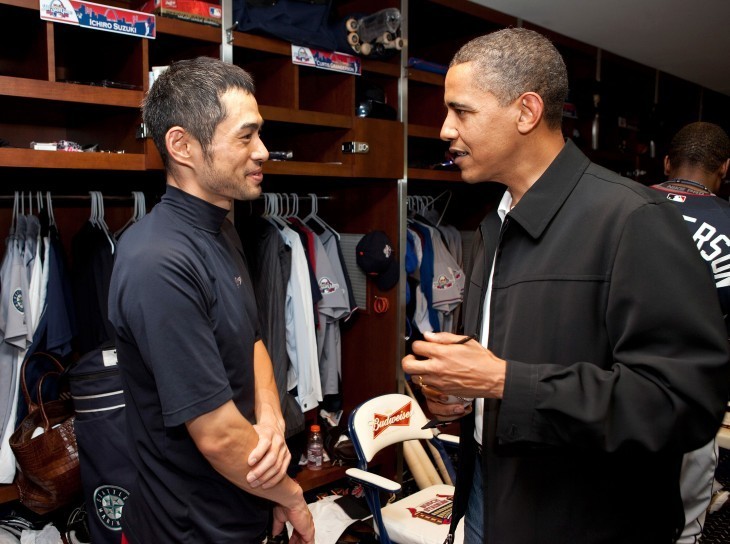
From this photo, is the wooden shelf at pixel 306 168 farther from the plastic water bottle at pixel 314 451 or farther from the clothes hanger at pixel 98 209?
the plastic water bottle at pixel 314 451

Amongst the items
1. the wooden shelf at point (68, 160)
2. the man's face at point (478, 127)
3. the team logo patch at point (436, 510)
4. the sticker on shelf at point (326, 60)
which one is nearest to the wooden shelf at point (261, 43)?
the sticker on shelf at point (326, 60)

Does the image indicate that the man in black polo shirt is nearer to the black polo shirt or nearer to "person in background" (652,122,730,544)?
the black polo shirt

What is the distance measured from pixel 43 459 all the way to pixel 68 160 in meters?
1.11

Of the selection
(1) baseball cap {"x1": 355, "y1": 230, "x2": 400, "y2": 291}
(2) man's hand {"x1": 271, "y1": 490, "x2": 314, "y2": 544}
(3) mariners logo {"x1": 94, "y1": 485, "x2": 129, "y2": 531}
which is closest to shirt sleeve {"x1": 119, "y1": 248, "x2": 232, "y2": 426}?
(2) man's hand {"x1": 271, "y1": 490, "x2": 314, "y2": 544}

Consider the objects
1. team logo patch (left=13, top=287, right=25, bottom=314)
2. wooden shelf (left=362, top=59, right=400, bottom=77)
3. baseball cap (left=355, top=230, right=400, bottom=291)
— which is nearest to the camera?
team logo patch (left=13, top=287, right=25, bottom=314)

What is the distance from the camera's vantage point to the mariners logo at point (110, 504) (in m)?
2.17

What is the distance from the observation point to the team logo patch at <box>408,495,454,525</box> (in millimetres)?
2188

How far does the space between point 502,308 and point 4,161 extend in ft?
5.72

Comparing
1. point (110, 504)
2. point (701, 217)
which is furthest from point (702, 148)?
point (110, 504)

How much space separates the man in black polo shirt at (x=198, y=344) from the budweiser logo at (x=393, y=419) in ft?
2.91

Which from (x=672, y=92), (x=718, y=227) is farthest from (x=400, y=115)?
(x=672, y=92)

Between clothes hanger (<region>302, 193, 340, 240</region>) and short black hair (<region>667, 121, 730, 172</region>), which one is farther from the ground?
short black hair (<region>667, 121, 730, 172</region>)

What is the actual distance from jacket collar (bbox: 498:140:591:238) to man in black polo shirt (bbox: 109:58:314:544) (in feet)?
2.20

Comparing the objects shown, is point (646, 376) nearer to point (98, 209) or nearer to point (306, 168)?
point (306, 168)
